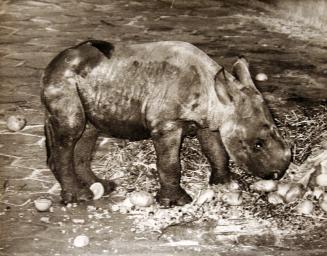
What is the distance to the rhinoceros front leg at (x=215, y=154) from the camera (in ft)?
10.5

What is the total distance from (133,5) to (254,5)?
5.03 ft

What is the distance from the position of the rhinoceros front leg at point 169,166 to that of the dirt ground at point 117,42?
18 cm

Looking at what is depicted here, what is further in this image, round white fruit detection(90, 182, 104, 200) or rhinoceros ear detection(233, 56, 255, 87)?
round white fruit detection(90, 182, 104, 200)

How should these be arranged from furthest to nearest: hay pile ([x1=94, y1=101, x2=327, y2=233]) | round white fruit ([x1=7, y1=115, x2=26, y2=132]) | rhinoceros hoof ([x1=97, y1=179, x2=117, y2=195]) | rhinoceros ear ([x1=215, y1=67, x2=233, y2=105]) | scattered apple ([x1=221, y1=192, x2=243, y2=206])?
round white fruit ([x1=7, y1=115, x2=26, y2=132]) → rhinoceros hoof ([x1=97, y1=179, x2=117, y2=195]) → scattered apple ([x1=221, y1=192, x2=243, y2=206]) → hay pile ([x1=94, y1=101, x2=327, y2=233]) → rhinoceros ear ([x1=215, y1=67, x2=233, y2=105])

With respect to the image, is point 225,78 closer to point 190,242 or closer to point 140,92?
point 140,92

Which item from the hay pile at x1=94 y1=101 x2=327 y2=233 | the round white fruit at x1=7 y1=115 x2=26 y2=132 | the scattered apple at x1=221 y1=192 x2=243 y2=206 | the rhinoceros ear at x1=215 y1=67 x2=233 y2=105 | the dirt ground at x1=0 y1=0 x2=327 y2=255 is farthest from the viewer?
the round white fruit at x1=7 y1=115 x2=26 y2=132

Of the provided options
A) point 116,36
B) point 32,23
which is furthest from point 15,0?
point 116,36

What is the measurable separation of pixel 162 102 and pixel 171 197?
0.56m

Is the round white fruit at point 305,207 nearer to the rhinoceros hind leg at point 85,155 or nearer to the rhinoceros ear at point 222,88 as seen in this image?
the rhinoceros ear at point 222,88

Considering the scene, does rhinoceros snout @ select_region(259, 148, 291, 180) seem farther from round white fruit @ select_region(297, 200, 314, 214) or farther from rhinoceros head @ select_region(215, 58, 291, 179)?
round white fruit @ select_region(297, 200, 314, 214)

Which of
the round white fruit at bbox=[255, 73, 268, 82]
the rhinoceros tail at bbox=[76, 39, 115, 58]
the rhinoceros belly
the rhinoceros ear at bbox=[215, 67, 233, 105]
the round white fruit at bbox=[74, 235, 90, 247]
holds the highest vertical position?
the rhinoceros tail at bbox=[76, 39, 115, 58]

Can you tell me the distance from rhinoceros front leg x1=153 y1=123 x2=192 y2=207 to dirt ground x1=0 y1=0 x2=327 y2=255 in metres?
0.18

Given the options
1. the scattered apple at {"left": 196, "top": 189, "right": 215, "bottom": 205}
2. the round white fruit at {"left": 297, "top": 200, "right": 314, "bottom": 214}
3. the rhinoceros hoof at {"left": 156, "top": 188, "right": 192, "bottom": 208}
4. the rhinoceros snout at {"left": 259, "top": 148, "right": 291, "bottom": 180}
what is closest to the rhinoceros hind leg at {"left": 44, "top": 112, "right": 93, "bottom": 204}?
the rhinoceros hoof at {"left": 156, "top": 188, "right": 192, "bottom": 208}

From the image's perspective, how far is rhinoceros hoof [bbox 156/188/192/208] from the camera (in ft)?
10.4
